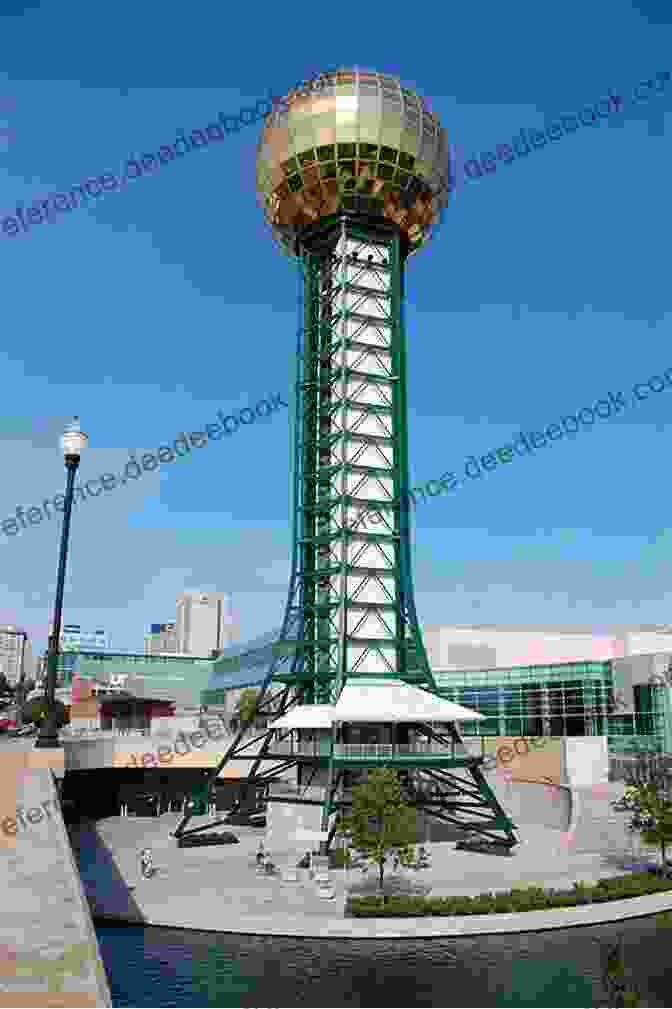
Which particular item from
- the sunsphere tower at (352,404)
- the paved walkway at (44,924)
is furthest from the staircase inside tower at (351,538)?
the paved walkway at (44,924)

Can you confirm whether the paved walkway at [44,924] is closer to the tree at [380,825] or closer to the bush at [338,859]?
the tree at [380,825]

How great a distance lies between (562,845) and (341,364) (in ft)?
106

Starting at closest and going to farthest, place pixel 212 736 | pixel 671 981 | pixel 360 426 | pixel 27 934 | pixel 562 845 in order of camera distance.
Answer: pixel 27 934 < pixel 671 981 < pixel 562 845 < pixel 360 426 < pixel 212 736

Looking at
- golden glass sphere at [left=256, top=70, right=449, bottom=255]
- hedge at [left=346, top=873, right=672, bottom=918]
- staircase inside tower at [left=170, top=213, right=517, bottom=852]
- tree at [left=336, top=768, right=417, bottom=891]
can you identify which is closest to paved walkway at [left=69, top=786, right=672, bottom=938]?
hedge at [left=346, top=873, right=672, bottom=918]

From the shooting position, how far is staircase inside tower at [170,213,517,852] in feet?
174

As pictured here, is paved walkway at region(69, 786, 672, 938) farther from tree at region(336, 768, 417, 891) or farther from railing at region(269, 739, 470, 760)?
railing at region(269, 739, 470, 760)

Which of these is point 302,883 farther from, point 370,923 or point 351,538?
point 351,538

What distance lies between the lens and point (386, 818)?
36938 mm

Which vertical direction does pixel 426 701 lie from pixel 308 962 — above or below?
above

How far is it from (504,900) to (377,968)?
805 cm

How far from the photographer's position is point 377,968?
27953 mm

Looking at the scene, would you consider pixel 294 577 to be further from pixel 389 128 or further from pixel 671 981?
pixel 671 981

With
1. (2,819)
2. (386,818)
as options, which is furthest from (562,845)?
(2,819)

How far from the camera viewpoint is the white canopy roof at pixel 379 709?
152 feet
